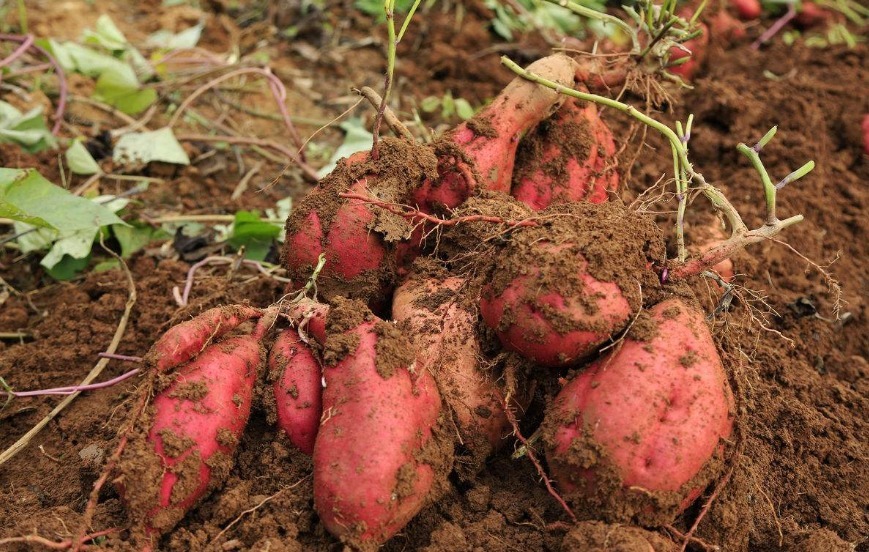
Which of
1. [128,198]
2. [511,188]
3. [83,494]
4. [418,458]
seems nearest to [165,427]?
[83,494]

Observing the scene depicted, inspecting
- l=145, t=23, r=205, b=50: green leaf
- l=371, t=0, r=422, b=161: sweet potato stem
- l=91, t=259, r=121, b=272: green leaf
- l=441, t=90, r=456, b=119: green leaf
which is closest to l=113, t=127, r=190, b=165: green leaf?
l=91, t=259, r=121, b=272: green leaf

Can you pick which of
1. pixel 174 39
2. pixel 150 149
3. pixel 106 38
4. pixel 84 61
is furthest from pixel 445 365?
pixel 174 39

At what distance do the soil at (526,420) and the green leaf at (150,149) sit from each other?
0.09m

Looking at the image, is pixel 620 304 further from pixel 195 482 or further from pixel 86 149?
pixel 86 149

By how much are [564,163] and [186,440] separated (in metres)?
1.36

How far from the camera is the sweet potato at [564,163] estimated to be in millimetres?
2273

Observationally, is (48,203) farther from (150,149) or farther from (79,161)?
(150,149)

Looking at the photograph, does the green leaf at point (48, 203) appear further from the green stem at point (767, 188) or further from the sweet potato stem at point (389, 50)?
the green stem at point (767, 188)

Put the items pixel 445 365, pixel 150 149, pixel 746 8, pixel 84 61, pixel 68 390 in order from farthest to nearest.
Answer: pixel 746 8
pixel 84 61
pixel 150 149
pixel 68 390
pixel 445 365

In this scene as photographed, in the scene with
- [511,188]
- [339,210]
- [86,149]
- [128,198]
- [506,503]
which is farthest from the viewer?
[86,149]

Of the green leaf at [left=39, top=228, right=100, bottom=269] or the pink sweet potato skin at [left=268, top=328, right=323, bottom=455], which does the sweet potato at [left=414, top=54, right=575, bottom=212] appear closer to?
the pink sweet potato skin at [left=268, top=328, right=323, bottom=455]

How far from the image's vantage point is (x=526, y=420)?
1.89 meters

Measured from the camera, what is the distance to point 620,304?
1.67 m

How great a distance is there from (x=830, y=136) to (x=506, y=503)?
104 inches
